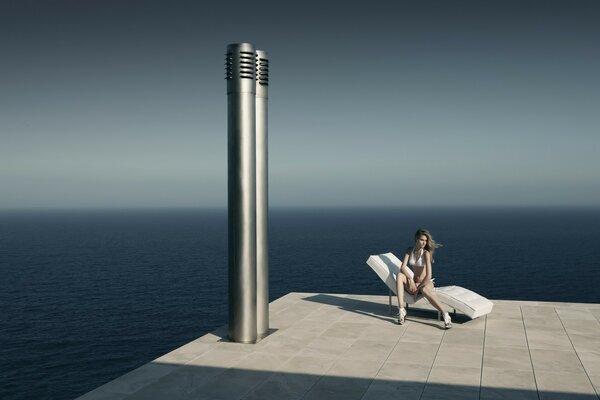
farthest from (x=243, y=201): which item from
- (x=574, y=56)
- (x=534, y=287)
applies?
(x=574, y=56)

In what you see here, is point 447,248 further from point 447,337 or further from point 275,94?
point 447,337

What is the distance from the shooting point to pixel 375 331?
964 cm

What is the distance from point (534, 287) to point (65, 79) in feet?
191

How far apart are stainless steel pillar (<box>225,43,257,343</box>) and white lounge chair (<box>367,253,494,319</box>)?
2.89 m

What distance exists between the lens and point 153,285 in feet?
195

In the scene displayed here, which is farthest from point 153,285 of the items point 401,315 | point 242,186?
point 242,186

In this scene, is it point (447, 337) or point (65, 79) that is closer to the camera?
point (447, 337)

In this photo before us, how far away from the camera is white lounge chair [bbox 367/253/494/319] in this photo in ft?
32.0

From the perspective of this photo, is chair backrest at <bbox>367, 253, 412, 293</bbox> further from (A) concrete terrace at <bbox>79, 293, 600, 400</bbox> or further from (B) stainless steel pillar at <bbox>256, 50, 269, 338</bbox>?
(B) stainless steel pillar at <bbox>256, 50, 269, 338</bbox>

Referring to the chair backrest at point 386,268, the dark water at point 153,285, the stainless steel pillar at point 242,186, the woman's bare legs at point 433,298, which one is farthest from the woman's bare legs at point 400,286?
the dark water at point 153,285

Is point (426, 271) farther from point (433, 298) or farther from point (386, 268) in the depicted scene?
point (386, 268)

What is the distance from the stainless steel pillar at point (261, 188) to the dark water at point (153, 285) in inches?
993

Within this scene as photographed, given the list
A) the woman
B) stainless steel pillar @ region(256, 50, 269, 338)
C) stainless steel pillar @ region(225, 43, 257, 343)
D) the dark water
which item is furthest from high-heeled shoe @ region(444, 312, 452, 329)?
the dark water

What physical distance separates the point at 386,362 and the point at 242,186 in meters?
3.26
